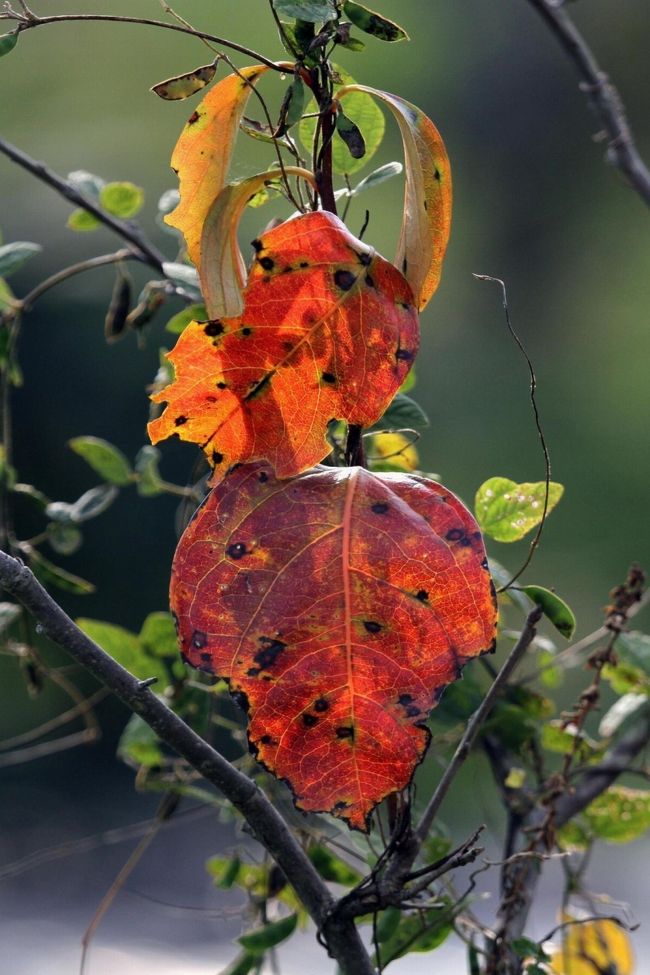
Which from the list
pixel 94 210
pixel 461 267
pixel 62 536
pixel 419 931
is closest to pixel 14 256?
pixel 94 210

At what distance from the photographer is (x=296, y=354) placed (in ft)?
1.05

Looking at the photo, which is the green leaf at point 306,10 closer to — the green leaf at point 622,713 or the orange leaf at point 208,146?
the orange leaf at point 208,146

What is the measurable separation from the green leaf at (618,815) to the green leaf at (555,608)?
0.28 m

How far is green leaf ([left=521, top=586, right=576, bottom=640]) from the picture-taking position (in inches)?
14.3

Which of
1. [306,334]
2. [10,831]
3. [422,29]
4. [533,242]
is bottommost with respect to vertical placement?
[10,831]

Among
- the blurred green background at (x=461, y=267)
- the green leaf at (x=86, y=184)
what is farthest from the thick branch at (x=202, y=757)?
the blurred green background at (x=461, y=267)

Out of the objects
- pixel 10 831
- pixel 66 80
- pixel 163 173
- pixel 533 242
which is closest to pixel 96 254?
pixel 163 173

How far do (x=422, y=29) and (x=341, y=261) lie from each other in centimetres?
288

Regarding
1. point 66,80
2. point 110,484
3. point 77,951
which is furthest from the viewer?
point 66,80

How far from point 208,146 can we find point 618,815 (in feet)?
1.53

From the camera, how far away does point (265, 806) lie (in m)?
0.35

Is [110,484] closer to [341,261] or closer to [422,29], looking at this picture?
[341,261]

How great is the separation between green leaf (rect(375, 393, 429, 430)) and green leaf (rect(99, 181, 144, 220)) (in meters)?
0.23

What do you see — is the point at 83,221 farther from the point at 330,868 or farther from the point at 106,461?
the point at 330,868
